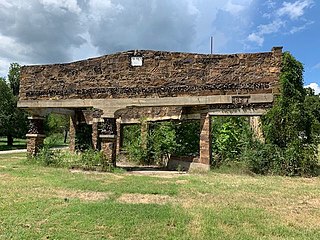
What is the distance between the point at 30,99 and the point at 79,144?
7130mm

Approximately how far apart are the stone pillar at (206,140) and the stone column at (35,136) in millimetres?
7238

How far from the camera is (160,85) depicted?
12891mm

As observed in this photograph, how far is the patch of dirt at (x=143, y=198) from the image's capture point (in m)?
6.98

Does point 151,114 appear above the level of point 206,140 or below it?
above

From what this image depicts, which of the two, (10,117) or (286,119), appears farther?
(10,117)

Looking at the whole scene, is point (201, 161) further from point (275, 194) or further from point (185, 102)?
point (275, 194)

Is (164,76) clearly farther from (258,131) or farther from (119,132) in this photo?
(119,132)

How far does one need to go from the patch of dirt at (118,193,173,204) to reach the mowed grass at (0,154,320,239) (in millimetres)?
22

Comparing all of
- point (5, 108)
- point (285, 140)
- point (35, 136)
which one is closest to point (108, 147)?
point (35, 136)

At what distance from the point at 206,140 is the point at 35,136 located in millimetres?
7514

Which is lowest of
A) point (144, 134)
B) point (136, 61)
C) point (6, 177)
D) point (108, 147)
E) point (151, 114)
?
point (6, 177)

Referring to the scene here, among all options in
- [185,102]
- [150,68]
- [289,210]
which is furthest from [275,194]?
[150,68]

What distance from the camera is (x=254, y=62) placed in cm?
1238

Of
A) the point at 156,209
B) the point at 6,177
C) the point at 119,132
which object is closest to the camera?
the point at 156,209
